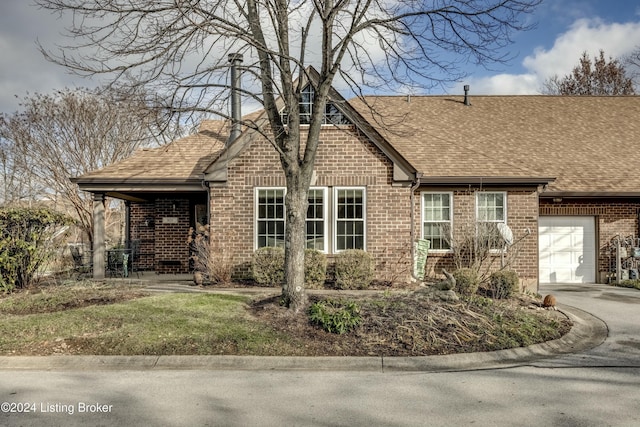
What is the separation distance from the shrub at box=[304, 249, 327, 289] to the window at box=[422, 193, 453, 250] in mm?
3406

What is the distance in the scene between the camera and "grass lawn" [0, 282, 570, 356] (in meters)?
6.67

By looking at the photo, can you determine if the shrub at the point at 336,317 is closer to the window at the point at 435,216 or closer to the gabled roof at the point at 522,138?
the gabled roof at the point at 522,138

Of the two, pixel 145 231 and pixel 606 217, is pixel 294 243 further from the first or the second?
pixel 606 217

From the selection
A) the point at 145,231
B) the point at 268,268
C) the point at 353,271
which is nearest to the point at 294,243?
the point at 268,268

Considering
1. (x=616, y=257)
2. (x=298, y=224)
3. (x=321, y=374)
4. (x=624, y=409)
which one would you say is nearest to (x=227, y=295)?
(x=298, y=224)

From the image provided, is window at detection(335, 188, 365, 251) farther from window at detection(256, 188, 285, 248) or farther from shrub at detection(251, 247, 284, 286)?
shrub at detection(251, 247, 284, 286)

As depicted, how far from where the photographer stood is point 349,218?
12.5 m

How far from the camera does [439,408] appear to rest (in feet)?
15.6

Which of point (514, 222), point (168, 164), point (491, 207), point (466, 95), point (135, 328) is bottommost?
point (135, 328)

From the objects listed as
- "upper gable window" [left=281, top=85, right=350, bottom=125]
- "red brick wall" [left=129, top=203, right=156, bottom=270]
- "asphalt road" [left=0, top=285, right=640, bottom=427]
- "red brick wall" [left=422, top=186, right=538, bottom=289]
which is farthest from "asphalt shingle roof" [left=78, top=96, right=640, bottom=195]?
"asphalt road" [left=0, top=285, right=640, bottom=427]

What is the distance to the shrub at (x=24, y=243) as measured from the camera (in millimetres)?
10492

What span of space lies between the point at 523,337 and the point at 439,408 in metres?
3.08

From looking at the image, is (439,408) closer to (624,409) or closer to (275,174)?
(624,409)

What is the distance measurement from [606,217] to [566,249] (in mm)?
1482
